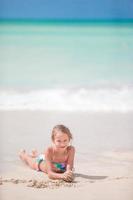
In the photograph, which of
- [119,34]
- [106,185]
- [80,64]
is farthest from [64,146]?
[119,34]

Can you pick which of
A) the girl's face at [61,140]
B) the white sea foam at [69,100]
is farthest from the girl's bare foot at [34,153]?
the white sea foam at [69,100]

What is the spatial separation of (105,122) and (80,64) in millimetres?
323

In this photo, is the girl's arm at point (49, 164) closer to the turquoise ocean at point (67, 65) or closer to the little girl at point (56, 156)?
the little girl at point (56, 156)

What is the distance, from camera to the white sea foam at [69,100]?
1695 millimetres

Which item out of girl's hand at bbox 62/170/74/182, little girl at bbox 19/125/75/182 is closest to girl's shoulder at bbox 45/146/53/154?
little girl at bbox 19/125/75/182

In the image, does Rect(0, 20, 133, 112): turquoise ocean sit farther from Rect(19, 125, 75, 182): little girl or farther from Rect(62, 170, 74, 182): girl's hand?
Rect(62, 170, 74, 182): girl's hand

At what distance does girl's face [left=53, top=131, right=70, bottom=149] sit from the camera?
1.67 metres

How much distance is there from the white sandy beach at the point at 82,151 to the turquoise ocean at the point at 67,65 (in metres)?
0.06

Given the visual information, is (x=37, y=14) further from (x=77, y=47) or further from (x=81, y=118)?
(x=81, y=118)

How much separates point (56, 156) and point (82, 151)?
134 millimetres

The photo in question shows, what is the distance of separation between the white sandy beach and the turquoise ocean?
56 mm

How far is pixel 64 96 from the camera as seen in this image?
1700 millimetres

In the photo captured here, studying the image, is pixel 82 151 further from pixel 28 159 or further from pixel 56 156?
pixel 28 159

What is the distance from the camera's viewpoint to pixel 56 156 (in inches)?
66.4
